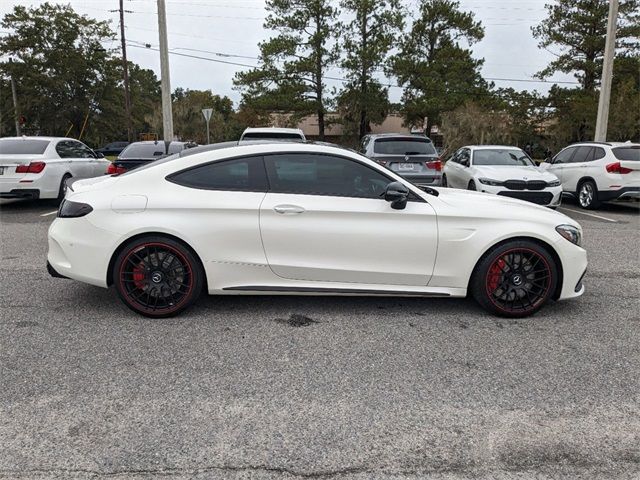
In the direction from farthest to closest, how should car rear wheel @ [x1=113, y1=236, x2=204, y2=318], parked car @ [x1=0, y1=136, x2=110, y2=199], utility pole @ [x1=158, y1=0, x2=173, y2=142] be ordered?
1. utility pole @ [x1=158, y1=0, x2=173, y2=142]
2. parked car @ [x1=0, y1=136, x2=110, y2=199]
3. car rear wheel @ [x1=113, y1=236, x2=204, y2=318]

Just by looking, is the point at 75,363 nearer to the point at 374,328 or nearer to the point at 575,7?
the point at 374,328

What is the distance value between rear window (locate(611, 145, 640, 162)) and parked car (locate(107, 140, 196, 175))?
9499 mm

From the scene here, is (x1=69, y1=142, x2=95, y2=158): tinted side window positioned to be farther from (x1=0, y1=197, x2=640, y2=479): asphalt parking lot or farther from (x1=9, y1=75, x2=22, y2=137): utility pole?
(x1=9, y1=75, x2=22, y2=137): utility pole

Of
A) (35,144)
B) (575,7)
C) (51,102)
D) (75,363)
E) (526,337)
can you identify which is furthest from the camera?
(51,102)

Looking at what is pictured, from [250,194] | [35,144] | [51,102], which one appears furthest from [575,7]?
[51,102]

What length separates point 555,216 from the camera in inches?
183

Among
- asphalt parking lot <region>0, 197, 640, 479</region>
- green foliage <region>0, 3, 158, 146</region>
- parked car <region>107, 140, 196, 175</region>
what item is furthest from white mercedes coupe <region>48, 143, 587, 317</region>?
green foliage <region>0, 3, 158, 146</region>

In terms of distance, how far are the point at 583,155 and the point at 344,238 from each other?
10299 mm

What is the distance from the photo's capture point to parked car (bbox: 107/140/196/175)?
10.0m

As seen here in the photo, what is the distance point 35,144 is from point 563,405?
10668mm

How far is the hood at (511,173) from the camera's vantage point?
10.6 m

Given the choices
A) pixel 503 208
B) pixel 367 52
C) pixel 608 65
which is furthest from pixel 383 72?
pixel 503 208

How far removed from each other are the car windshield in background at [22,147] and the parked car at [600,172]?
11817 millimetres

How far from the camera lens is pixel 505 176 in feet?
35.0
